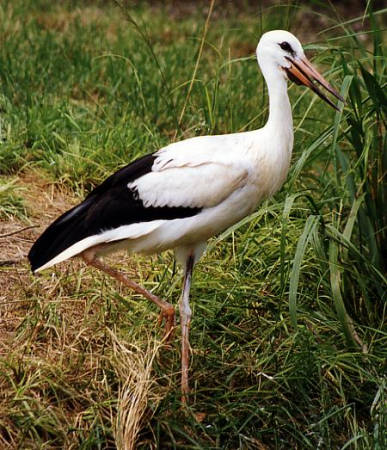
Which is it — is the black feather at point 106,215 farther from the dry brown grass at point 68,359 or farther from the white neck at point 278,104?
the white neck at point 278,104

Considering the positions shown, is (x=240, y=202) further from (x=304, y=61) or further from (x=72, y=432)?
(x=72, y=432)

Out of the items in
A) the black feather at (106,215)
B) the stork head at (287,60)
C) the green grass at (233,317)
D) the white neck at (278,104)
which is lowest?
the green grass at (233,317)

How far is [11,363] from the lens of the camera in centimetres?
416

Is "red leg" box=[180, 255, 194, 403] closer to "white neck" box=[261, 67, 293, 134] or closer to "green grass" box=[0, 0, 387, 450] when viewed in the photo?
"green grass" box=[0, 0, 387, 450]

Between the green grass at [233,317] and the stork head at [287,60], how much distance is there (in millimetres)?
155

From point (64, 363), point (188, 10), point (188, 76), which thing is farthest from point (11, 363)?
point (188, 10)

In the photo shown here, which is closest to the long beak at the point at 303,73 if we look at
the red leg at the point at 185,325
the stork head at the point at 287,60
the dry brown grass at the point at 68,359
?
the stork head at the point at 287,60

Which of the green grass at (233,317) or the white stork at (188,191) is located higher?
the white stork at (188,191)

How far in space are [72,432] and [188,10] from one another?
6.58 meters

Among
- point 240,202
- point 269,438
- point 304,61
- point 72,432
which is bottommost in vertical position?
point 269,438

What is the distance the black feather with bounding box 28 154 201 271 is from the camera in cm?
427

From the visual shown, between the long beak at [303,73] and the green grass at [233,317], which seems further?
the long beak at [303,73]

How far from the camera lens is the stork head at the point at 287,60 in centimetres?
430

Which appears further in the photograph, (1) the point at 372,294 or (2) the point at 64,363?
(1) the point at 372,294
